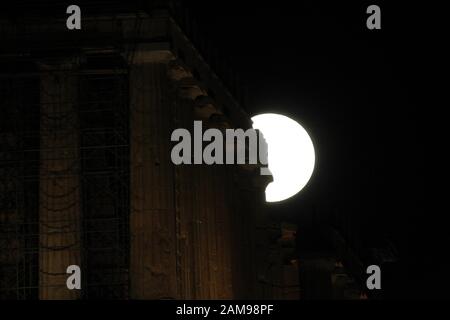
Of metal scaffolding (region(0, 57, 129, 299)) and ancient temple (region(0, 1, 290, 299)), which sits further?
metal scaffolding (region(0, 57, 129, 299))

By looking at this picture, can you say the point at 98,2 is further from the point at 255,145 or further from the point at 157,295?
the point at 255,145

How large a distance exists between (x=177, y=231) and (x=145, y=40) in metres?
5.11

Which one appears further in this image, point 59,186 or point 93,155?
point 93,155

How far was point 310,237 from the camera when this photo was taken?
121 feet

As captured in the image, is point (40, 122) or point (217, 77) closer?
point (40, 122)

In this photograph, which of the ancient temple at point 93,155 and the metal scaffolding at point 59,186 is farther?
the metal scaffolding at point 59,186

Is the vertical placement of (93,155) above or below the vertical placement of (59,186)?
above

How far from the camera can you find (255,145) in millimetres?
49625
